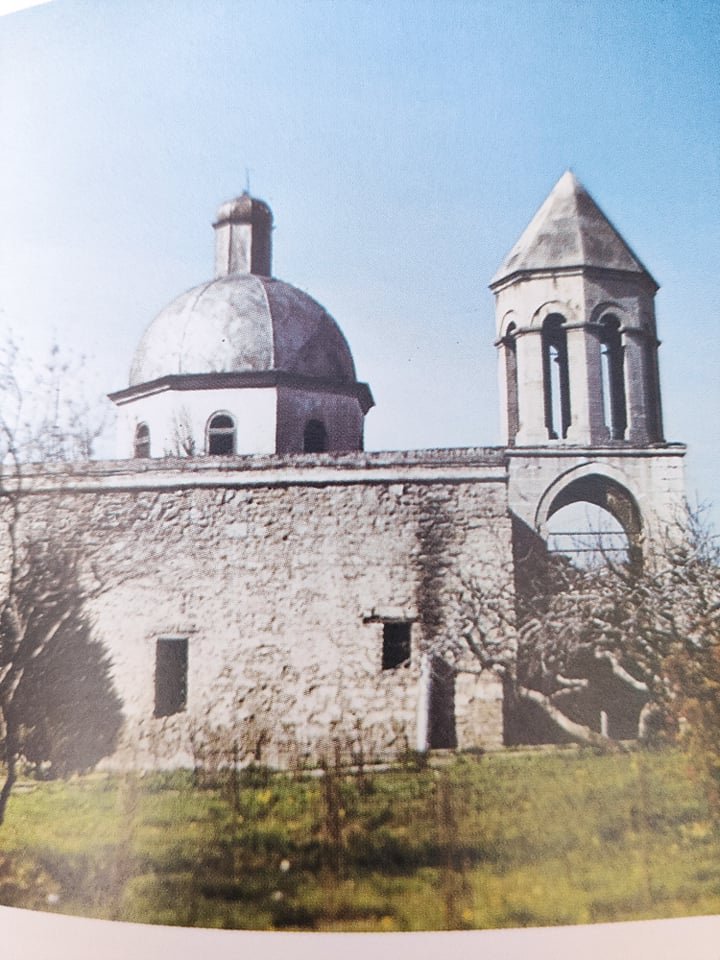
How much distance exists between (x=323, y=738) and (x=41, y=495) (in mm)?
1634

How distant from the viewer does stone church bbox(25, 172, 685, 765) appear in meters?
4.02

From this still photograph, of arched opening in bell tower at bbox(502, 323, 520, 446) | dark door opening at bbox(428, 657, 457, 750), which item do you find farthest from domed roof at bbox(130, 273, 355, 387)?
dark door opening at bbox(428, 657, 457, 750)

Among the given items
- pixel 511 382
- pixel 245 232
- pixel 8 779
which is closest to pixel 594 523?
pixel 511 382

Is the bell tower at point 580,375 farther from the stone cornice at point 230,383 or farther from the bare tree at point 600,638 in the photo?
the stone cornice at point 230,383

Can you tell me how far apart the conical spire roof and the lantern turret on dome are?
2.67ft

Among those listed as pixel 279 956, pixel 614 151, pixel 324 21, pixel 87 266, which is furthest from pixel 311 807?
pixel 324 21

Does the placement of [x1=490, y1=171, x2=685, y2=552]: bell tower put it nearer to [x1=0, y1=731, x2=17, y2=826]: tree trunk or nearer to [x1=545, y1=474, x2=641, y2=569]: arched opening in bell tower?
[x1=545, y1=474, x2=641, y2=569]: arched opening in bell tower

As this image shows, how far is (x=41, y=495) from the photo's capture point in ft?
14.5

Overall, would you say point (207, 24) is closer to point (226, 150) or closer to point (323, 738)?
point (226, 150)

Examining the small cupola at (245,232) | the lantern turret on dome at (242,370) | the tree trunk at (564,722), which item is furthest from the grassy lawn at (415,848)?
the small cupola at (245,232)

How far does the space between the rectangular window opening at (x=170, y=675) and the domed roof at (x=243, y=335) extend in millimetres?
1165

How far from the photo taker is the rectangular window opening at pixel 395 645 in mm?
4012

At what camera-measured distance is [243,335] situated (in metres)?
4.63

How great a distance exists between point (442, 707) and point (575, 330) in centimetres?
171
